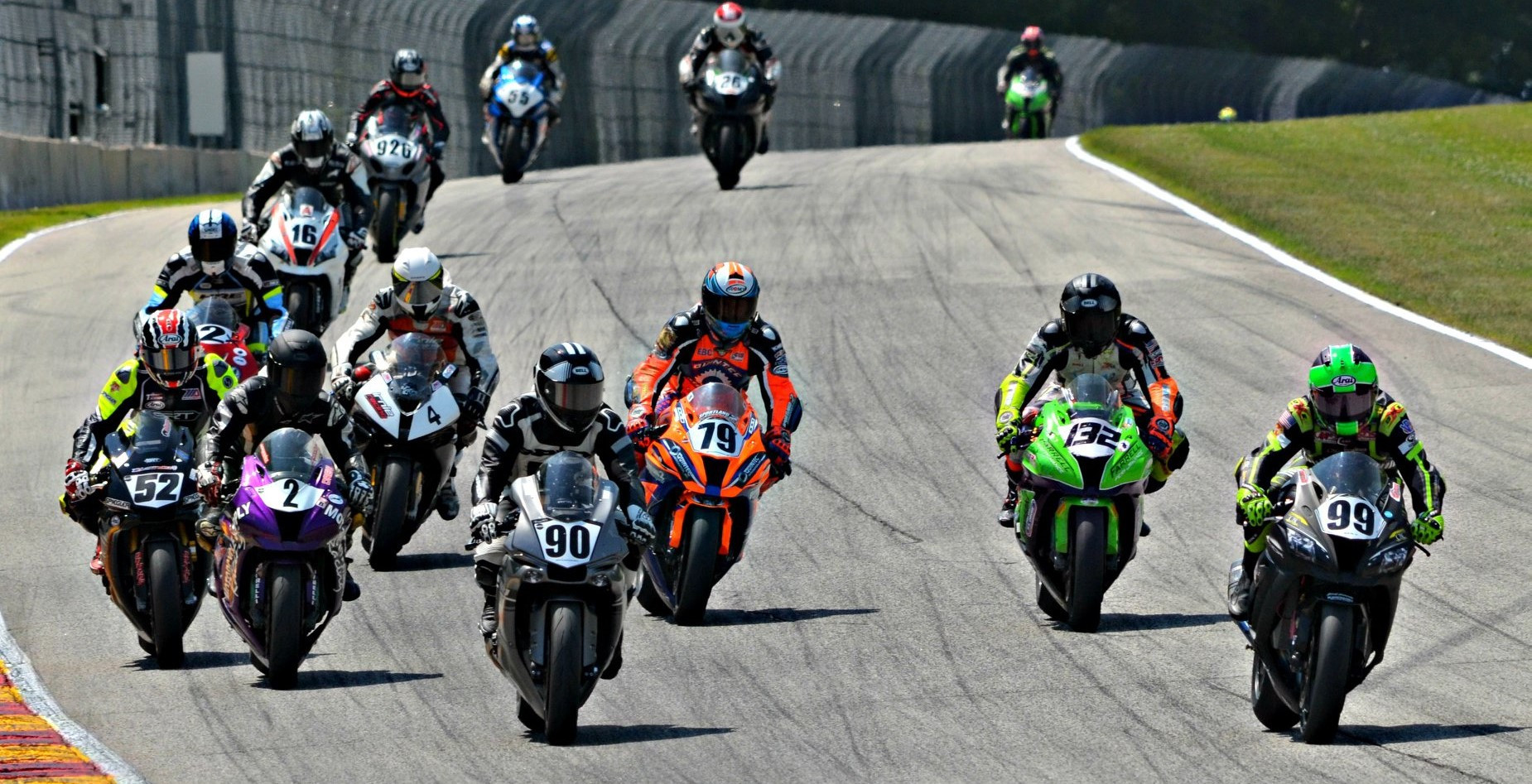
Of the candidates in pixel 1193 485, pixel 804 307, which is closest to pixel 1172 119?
pixel 804 307

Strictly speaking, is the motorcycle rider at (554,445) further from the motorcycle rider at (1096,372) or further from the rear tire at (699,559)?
the motorcycle rider at (1096,372)

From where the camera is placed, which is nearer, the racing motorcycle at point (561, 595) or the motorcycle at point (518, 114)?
the racing motorcycle at point (561, 595)

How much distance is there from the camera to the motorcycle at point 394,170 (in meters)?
20.4

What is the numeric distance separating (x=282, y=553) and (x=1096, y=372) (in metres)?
4.46

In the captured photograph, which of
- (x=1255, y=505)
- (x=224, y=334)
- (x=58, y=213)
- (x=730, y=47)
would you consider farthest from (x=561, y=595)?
(x=58, y=213)

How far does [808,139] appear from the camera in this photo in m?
40.7

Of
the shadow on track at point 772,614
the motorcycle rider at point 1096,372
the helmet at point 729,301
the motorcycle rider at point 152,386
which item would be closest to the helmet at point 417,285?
the helmet at point 729,301

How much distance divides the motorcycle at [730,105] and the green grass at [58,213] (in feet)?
19.1

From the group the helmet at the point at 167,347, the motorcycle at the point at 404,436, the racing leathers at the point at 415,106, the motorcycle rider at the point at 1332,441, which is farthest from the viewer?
the racing leathers at the point at 415,106

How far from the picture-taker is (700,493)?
446 inches

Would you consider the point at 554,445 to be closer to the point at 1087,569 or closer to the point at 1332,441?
the point at 1087,569

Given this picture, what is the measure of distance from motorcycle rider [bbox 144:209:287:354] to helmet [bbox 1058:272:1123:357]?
4744 millimetres

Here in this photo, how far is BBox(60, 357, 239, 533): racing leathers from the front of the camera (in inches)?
420

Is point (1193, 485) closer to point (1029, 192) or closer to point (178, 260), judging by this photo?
point (178, 260)
